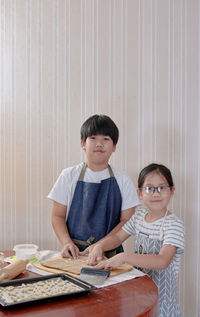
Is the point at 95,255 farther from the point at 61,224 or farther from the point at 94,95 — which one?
the point at 94,95

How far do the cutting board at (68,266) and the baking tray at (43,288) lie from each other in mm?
97

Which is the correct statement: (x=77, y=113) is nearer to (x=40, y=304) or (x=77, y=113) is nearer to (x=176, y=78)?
(x=176, y=78)

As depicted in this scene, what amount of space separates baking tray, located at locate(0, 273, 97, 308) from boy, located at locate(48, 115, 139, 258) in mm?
604

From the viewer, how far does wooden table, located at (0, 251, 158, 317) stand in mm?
1061

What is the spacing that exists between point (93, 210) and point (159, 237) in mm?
431

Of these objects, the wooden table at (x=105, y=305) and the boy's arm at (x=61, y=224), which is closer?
the wooden table at (x=105, y=305)

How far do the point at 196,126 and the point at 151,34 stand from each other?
0.63 m

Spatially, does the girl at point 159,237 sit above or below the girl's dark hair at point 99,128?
below

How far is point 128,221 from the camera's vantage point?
1.84 metres

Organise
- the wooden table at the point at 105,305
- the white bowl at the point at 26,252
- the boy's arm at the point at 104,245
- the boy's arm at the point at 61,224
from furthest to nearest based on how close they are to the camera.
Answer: the boy's arm at the point at 61,224 → the white bowl at the point at 26,252 → the boy's arm at the point at 104,245 → the wooden table at the point at 105,305

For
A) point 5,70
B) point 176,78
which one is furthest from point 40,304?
point 5,70

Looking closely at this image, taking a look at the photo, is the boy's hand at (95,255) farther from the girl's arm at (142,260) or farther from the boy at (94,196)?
the boy at (94,196)

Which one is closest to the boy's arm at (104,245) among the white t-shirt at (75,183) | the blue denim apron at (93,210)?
the blue denim apron at (93,210)

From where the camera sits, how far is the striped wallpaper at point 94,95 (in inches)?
87.4
